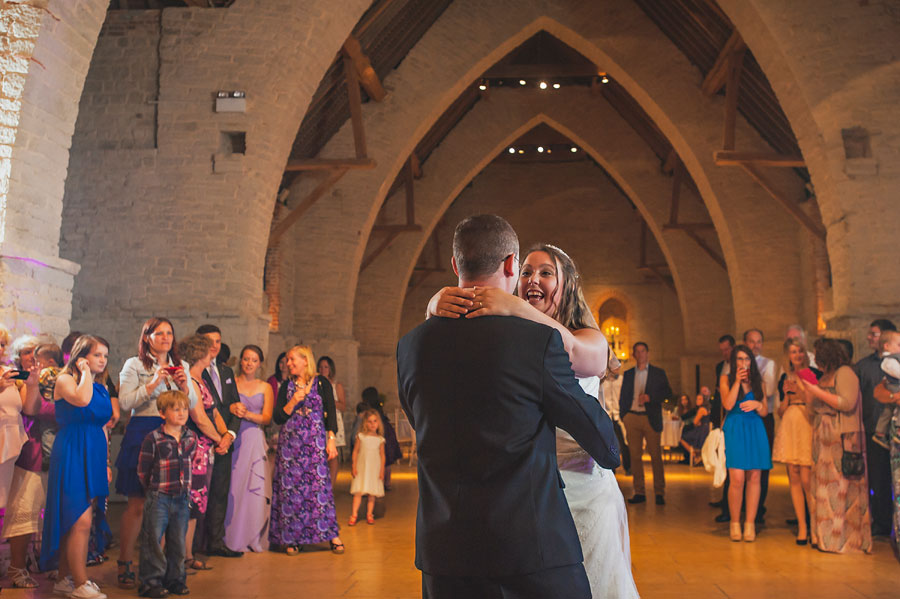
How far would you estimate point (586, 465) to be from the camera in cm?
222

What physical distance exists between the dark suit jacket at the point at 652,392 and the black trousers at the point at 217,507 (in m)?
3.97

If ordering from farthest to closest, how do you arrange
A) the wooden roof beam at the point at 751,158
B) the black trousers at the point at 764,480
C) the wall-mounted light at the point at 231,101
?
the wooden roof beam at the point at 751,158
the wall-mounted light at the point at 231,101
the black trousers at the point at 764,480

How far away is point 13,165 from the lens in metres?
4.75

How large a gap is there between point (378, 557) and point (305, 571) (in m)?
0.57

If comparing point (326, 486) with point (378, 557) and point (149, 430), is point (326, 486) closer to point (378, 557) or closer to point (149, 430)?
point (378, 557)

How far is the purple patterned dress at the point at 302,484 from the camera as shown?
17.3 feet

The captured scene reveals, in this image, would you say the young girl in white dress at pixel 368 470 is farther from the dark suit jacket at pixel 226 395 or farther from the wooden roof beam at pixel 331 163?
the wooden roof beam at pixel 331 163

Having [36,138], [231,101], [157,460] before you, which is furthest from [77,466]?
[231,101]

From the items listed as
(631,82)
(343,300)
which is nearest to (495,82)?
(631,82)

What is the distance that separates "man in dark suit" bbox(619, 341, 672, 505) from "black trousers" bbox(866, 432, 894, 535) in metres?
2.02

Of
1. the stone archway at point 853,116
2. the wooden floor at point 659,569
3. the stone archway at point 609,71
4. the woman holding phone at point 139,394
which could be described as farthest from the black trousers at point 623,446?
the woman holding phone at point 139,394

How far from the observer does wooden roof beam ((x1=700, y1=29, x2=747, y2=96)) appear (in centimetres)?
1042

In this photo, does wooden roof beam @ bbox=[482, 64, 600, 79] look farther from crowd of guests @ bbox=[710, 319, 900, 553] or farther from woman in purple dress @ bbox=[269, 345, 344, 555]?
woman in purple dress @ bbox=[269, 345, 344, 555]

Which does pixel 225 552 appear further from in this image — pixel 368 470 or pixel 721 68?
pixel 721 68
